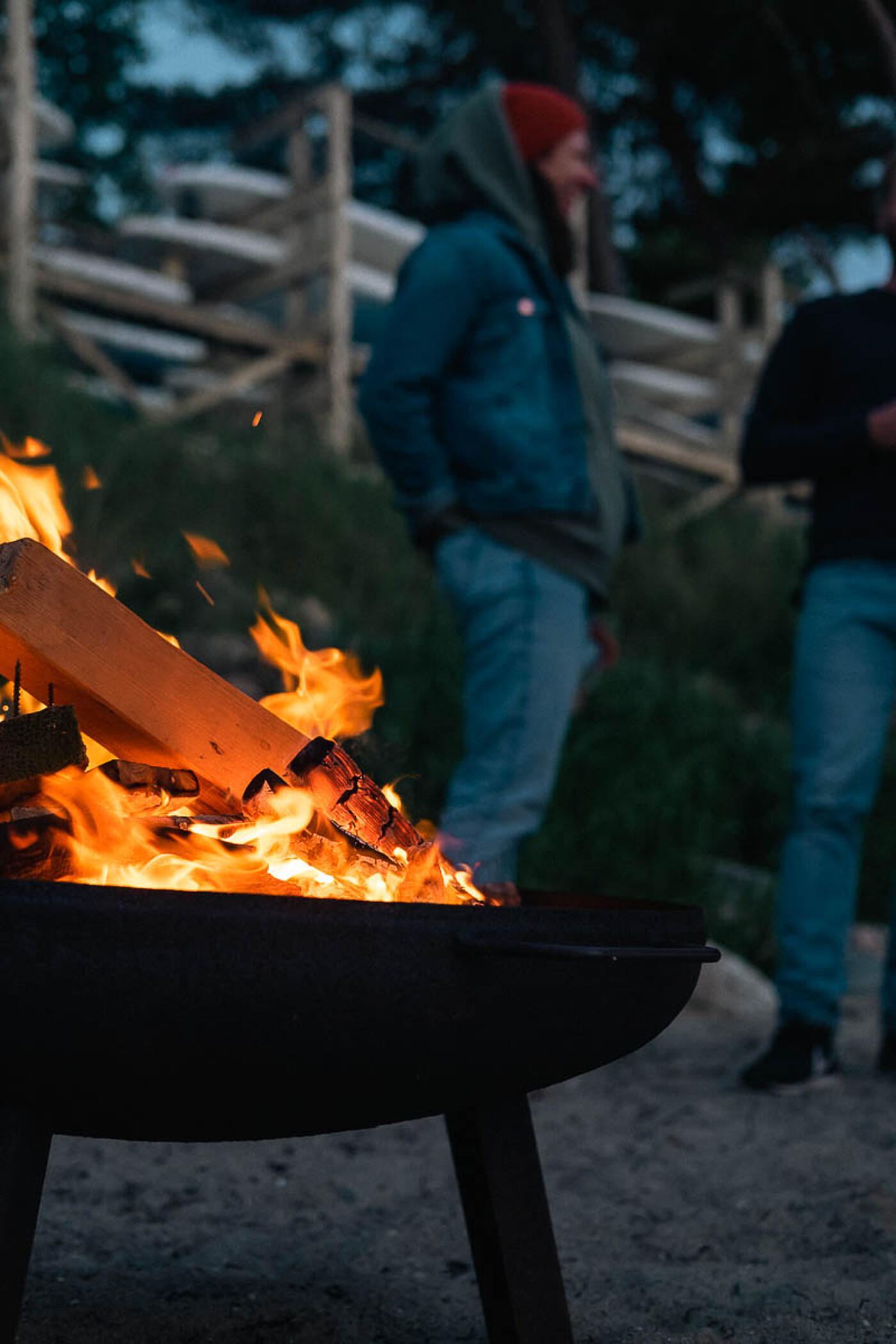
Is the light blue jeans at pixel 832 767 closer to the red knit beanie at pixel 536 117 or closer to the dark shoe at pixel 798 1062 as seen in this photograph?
the dark shoe at pixel 798 1062

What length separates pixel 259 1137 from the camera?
1389mm

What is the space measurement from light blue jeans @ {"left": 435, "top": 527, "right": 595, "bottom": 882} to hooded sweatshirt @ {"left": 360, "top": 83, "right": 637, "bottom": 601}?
3.0 inches

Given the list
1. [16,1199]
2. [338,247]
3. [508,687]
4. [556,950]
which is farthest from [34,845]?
[338,247]

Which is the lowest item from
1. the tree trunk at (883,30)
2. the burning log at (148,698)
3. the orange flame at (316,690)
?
the burning log at (148,698)

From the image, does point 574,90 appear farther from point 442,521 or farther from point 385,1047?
point 385,1047

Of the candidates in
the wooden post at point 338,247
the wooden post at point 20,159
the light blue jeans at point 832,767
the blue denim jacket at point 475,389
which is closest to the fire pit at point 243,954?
the blue denim jacket at point 475,389

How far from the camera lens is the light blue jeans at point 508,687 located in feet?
9.04

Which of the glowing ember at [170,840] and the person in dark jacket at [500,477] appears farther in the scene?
the person in dark jacket at [500,477]

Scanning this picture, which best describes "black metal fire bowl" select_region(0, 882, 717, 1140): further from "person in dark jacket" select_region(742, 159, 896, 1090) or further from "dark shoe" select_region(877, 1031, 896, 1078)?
"dark shoe" select_region(877, 1031, 896, 1078)

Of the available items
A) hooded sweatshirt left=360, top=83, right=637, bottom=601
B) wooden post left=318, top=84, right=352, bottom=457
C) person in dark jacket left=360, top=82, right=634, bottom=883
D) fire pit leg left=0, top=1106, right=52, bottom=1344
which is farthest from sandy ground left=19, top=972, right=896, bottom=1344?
wooden post left=318, top=84, right=352, bottom=457

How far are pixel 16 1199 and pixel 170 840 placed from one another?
373mm

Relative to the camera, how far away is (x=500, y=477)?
111 inches

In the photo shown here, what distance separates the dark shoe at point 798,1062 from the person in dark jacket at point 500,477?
714 millimetres

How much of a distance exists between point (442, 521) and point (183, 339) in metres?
9.77
